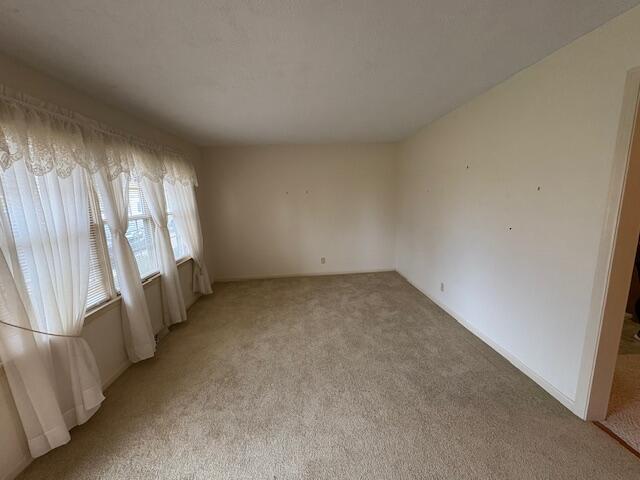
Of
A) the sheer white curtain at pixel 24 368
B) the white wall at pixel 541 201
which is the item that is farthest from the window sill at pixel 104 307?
the white wall at pixel 541 201

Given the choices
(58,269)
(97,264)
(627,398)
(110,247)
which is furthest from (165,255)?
(627,398)

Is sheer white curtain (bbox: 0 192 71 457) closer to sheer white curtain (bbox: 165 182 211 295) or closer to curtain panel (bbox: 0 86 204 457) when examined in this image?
curtain panel (bbox: 0 86 204 457)

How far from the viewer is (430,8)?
1.11m

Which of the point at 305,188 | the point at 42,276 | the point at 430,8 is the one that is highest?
the point at 430,8

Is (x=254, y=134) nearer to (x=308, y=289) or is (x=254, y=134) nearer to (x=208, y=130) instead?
(x=208, y=130)

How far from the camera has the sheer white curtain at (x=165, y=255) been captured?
2.47m

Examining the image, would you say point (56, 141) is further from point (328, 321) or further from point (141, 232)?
point (328, 321)

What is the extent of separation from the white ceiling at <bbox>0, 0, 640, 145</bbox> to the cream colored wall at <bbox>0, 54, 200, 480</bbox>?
0.32 feet

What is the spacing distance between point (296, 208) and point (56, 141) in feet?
9.90

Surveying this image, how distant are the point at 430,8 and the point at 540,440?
7.76ft

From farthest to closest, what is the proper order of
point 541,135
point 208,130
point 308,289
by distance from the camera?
1. point 308,289
2. point 208,130
3. point 541,135

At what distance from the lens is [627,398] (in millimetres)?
1595

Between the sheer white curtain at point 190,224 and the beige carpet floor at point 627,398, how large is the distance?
4.05m

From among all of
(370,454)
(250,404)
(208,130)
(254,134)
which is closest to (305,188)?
(254,134)
